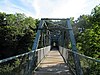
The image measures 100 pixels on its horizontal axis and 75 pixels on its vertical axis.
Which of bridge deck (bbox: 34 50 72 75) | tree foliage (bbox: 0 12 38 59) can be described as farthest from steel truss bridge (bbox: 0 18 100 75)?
tree foliage (bbox: 0 12 38 59)

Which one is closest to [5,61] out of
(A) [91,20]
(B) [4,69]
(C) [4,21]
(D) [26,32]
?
(B) [4,69]

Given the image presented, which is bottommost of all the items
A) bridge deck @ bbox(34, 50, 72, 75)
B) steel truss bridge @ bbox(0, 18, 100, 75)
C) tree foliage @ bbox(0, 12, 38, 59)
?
bridge deck @ bbox(34, 50, 72, 75)

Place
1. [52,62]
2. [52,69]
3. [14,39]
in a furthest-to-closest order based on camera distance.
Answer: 1. [14,39]
2. [52,62]
3. [52,69]

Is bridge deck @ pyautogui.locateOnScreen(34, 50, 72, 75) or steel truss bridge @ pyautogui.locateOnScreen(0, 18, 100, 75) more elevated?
steel truss bridge @ pyautogui.locateOnScreen(0, 18, 100, 75)

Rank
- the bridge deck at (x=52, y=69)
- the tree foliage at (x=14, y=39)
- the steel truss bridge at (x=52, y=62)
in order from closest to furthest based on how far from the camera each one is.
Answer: the steel truss bridge at (x=52, y=62) < the bridge deck at (x=52, y=69) < the tree foliage at (x=14, y=39)

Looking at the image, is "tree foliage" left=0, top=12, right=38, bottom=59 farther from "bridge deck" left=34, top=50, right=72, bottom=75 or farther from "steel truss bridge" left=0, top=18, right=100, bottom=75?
"bridge deck" left=34, top=50, right=72, bottom=75

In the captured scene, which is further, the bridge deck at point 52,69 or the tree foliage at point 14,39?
the tree foliage at point 14,39

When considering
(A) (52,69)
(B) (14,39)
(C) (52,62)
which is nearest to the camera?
(A) (52,69)

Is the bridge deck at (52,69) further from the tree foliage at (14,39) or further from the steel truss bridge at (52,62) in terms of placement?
the tree foliage at (14,39)

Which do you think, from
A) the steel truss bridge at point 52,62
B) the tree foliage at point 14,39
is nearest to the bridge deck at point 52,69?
the steel truss bridge at point 52,62

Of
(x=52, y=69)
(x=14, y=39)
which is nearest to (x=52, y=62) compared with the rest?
(x=52, y=69)

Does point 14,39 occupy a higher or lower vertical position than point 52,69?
higher

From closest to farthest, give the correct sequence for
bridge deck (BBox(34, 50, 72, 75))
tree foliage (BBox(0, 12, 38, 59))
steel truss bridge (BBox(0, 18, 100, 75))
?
steel truss bridge (BBox(0, 18, 100, 75))
bridge deck (BBox(34, 50, 72, 75))
tree foliage (BBox(0, 12, 38, 59))

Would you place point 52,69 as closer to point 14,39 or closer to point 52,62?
point 52,62
